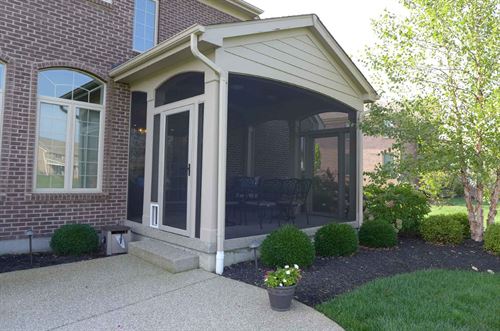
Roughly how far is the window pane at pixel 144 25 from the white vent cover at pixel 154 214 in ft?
11.2

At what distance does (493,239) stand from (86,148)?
24.6ft

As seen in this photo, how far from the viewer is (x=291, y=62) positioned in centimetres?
618

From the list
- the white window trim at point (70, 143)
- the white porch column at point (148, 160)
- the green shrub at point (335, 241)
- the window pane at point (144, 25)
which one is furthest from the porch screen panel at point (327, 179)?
the white window trim at point (70, 143)

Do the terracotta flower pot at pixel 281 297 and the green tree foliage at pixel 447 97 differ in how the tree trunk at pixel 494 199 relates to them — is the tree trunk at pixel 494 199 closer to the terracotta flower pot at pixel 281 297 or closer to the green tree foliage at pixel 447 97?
the green tree foliage at pixel 447 97

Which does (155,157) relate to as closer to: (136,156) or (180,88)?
(136,156)

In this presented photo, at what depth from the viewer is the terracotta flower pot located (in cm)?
360

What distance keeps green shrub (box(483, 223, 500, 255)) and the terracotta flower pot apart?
485cm

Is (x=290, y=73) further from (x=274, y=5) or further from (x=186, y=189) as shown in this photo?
(x=274, y=5)

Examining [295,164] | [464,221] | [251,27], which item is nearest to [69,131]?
[251,27]

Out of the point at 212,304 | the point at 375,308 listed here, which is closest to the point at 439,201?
the point at 375,308

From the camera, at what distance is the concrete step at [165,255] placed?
4867 millimetres

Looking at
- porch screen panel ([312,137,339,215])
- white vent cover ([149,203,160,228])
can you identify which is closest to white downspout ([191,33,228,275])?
white vent cover ([149,203,160,228])

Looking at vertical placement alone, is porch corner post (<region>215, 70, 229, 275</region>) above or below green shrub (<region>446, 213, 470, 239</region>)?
above

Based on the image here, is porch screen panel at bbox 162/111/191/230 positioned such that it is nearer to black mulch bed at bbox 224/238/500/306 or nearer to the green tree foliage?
black mulch bed at bbox 224/238/500/306
